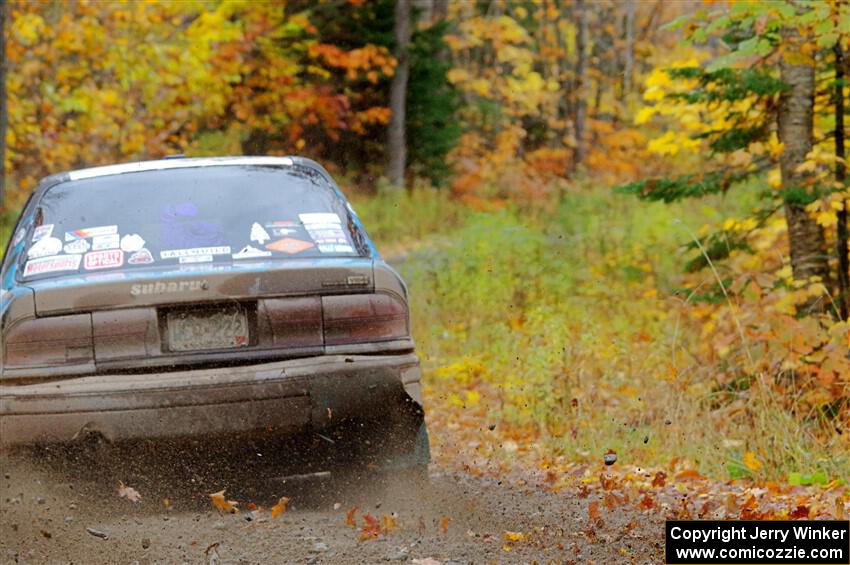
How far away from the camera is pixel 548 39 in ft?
115

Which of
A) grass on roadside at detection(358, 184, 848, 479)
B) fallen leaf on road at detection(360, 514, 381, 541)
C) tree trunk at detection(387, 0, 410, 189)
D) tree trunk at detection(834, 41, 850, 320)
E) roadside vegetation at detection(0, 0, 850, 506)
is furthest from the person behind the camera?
tree trunk at detection(387, 0, 410, 189)

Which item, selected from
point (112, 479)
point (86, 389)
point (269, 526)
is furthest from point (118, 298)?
point (269, 526)

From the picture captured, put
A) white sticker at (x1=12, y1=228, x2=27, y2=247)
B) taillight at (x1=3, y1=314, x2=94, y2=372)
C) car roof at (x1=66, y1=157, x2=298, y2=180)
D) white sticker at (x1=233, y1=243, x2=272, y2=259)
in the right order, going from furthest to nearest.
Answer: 1. car roof at (x1=66, y1=157, x2=298, y2=180)
2. white sticker at (x1=12, y1=228, x2=27, y2=247)
3. white sticker at (x1=233, y1=243, x2=272, y2=259)
4. taillight at (x1=3, y1=314, x2=94, y2=372)

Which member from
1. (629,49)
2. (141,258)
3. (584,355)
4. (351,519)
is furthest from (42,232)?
(629,49)

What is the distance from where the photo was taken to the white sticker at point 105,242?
5.84m

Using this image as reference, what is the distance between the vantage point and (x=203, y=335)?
549 centimetres

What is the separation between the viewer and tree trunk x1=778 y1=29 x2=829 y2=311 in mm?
9570

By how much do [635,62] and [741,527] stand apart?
3781 cm

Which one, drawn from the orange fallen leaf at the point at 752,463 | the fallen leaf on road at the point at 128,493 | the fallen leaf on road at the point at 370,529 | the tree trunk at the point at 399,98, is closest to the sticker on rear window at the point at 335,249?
the fallen leaf on road at the point at 370,529

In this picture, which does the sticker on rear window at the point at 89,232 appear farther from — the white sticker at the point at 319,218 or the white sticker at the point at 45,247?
the white sticker at the point at 319,218

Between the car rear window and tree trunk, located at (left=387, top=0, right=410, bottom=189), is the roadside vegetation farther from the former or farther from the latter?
the car rear window

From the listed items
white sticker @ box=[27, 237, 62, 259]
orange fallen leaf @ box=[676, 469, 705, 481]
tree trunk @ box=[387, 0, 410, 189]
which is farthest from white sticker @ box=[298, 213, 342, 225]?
tree trunk @ box=[387, 0, 410, 189]

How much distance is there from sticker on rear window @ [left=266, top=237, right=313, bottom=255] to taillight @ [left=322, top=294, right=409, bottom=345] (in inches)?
15.6

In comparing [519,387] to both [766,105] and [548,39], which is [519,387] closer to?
[766,105]
